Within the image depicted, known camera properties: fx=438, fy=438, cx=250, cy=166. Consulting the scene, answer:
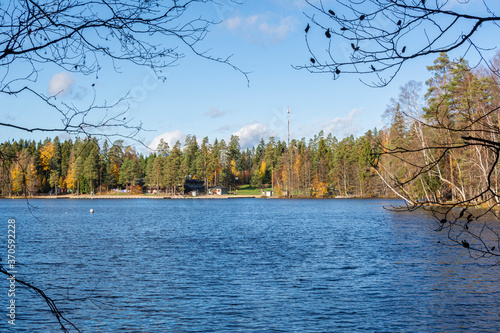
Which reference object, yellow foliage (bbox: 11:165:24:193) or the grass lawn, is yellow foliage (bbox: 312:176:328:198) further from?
yellow foliage (bbox: 11:165:24:193)

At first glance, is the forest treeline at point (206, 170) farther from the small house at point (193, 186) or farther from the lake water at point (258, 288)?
the lake water at point (258, 288)

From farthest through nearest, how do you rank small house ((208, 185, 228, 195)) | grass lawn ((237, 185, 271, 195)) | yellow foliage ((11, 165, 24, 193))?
grass lawn ((237, 185, 271, 195)), small house ((208, 185, 228, 195)), yellow foliage ((11, 165, 24, 193))

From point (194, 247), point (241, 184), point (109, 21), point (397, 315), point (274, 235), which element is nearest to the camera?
point (109, 21)

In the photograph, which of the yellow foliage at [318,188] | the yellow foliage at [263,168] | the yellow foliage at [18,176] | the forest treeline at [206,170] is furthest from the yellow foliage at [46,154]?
the yellow foliage at [263,168]

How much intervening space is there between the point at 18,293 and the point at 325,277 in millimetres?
10538

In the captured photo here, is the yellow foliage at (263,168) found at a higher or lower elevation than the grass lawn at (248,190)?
higher

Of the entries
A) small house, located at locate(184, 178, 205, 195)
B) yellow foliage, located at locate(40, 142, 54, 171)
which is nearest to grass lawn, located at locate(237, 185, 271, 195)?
small house, located at locate(184, 178, 205, 195)

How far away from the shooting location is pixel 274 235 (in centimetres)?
3150

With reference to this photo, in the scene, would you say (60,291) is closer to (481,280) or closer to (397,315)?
(397,315)

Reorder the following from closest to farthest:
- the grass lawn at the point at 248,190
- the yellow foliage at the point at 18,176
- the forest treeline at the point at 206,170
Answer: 1. the yellow foliage at the point at 18,176
2. the forest treeline at the point at 206,170
3. the grass lawn at the point at 248,190

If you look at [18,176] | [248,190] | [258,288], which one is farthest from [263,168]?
[18,176]

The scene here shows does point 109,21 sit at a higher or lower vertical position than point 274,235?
higher

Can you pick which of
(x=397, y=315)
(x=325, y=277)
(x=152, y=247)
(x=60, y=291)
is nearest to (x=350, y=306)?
(x=397, y=315)

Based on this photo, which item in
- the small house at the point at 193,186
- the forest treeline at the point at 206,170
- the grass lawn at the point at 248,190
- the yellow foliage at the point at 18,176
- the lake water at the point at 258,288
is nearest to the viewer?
the yellow foliage at the point at 18,176
